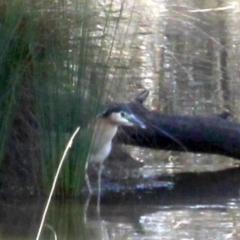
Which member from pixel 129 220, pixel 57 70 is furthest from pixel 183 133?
pixel 57 70

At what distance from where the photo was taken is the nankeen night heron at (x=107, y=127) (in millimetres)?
6184

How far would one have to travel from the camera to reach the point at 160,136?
6.88 m

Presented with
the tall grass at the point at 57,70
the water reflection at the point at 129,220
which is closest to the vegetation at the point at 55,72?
the tall grass at the point at 57,70

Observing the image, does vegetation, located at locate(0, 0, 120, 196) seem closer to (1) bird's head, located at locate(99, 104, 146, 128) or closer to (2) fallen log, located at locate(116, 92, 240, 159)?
(1) bird's head, located at locate(99, 104, 146, 128)

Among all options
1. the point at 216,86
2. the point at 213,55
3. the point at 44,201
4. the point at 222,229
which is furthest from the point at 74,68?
the point at 213,55

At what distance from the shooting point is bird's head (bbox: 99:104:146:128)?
20.3ft

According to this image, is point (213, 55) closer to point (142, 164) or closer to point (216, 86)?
point (216, 86)

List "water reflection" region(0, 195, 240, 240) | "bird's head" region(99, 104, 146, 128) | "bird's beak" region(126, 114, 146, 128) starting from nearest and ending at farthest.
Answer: "water reflection" region(0, 195, 240, 240), "bird's head" region(99, 104, 146, 128), "bird's beak" region(126, 114, 146, 128)

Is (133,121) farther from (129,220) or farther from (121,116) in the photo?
(129,220)

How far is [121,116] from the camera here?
626 cm

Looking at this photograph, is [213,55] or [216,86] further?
[213,55]

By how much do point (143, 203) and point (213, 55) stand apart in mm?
5245

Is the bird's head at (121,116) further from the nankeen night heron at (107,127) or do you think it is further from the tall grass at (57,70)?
the tall grass at (57,70)

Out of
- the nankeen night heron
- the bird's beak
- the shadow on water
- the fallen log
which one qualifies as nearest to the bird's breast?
the nankeen night heron
